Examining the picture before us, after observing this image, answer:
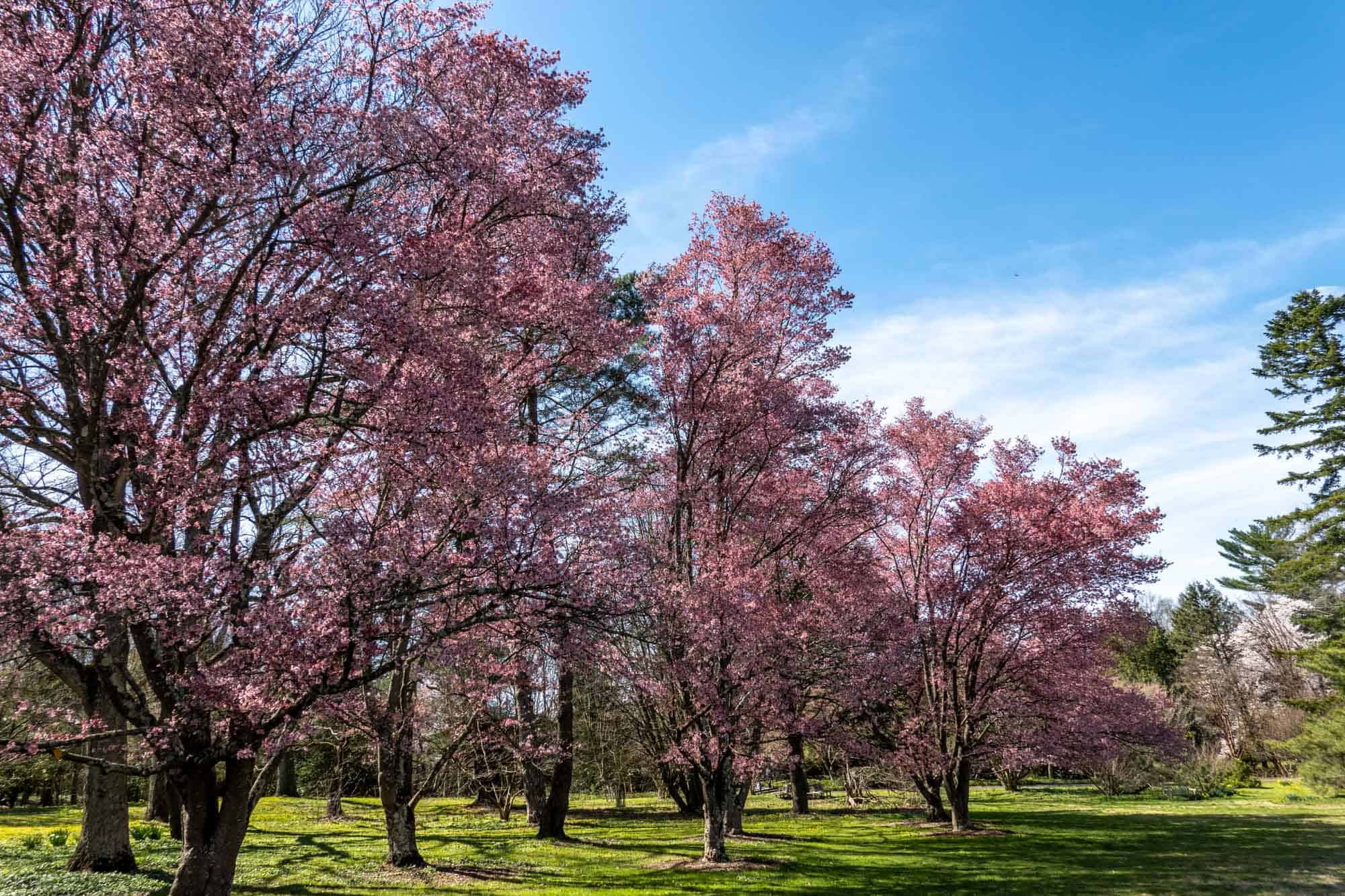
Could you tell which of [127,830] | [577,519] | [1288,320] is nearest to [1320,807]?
[1288,320]

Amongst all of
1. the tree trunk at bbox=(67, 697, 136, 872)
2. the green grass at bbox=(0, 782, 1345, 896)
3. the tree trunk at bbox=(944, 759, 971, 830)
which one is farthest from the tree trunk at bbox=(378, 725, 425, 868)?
the tree trunk at bbox=(944, 759, 971, 830)

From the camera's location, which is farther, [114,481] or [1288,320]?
[1288,320]

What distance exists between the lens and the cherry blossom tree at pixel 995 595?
1772 centimetres

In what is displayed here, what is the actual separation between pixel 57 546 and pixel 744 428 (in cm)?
1143

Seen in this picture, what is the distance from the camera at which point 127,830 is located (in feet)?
38.3

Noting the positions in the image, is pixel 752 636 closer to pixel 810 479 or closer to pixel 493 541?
pixel 810 479

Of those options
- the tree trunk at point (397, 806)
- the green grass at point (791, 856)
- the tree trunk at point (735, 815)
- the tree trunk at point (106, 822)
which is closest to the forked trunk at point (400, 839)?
the tree trunk at point (397, 806)

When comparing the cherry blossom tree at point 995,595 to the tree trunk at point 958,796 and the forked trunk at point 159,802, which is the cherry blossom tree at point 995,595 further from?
the forked trunk at point 159,802

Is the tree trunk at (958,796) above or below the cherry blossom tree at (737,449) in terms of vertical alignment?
below

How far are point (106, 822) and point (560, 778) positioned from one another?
9.33m

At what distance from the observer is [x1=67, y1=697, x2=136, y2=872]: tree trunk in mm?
11336

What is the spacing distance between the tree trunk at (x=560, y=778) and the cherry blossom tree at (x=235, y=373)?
9.88 metres

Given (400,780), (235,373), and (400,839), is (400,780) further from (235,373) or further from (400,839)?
(235,373)

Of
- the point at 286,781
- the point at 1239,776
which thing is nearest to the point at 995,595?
the point at 1239,776
